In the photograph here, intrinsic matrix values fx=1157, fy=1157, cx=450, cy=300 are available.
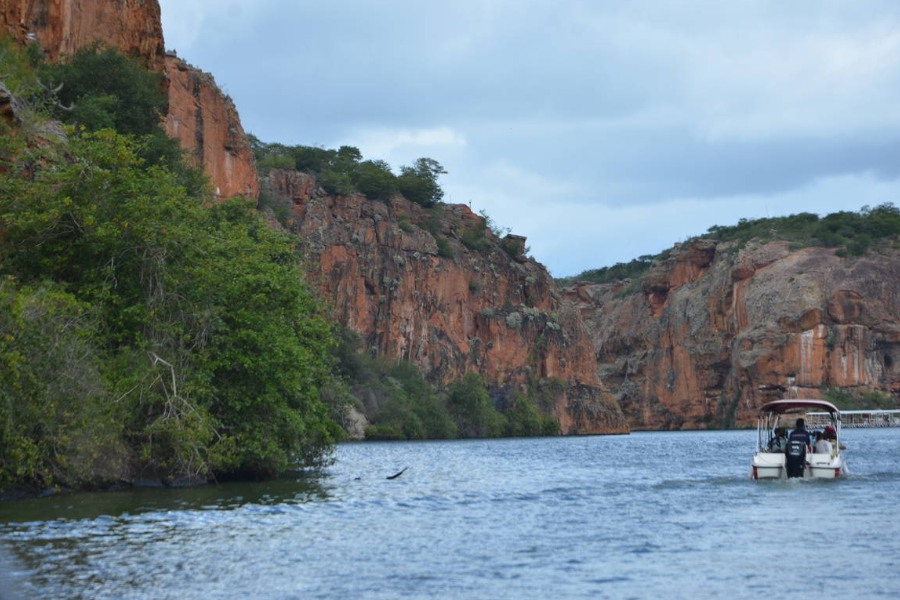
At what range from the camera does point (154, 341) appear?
37.2 m

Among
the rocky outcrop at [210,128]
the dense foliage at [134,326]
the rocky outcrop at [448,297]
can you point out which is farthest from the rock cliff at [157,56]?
the rocky outcrop at [448,297]

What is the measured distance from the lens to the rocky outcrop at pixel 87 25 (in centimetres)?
5831

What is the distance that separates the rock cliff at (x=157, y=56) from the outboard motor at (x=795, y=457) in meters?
38.5

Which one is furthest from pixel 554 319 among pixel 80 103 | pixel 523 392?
pixel 80 103

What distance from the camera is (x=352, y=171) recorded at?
6452 inches

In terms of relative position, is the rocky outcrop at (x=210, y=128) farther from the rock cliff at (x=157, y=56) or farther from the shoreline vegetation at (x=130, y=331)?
the shoreline vegetation at (x=130, y=331)

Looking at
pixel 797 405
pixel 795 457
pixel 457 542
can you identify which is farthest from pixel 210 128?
pixel 457 542

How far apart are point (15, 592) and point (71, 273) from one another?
71.0 feet

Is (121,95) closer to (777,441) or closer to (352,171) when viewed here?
(777,441)

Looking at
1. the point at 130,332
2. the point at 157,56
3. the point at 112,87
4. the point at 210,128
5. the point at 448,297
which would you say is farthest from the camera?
the point at 448,297

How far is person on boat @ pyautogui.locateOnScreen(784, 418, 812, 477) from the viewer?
133 feet

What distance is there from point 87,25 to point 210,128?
23.3 meters

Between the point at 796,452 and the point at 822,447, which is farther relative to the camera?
the point at 822,447

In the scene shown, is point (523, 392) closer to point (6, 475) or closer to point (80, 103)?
point (80, 103)
